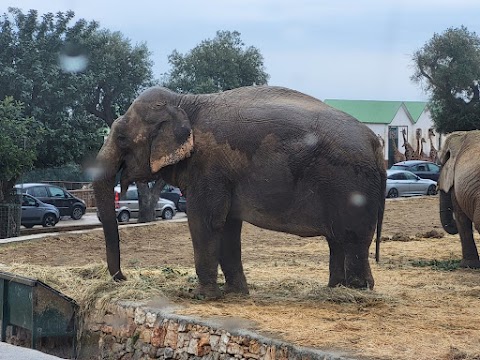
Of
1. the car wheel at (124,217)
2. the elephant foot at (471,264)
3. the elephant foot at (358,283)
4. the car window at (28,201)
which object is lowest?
the car wheel at (124,217)

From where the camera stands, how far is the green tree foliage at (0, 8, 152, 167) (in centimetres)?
3594

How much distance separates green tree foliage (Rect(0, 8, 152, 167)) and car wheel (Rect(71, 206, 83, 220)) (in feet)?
6.60

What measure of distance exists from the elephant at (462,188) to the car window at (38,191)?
71.9 ft

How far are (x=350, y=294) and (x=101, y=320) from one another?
327 centimetres

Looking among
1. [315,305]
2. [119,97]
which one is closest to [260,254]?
[315,305]

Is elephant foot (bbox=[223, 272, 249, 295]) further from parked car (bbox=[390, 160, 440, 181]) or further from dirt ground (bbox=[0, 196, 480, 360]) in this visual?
parked car (bbox=[390, 160, 440, 181])

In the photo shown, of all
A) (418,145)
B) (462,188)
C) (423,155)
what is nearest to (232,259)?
(462,188)

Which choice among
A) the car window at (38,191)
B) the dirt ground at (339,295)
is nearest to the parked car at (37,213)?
the car window at (38,191)

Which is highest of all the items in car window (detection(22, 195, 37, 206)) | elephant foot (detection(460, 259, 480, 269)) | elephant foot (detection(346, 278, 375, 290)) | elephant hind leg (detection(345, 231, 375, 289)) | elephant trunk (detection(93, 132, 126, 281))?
elephant trunk (detection(93, 132, 126, 281))

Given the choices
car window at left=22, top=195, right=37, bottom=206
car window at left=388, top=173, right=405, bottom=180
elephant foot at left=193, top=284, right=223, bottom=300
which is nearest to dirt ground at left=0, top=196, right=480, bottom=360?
elephant foot at left=193, top=284, right=223, bottom=300

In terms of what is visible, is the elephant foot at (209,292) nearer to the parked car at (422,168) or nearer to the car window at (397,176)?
the car window at (397,176)

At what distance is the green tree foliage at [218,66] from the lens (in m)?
41.9

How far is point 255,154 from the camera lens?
11.1m

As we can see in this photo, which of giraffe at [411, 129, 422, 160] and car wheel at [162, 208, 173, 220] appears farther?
giraffe at [411, 129, 422, 160]
